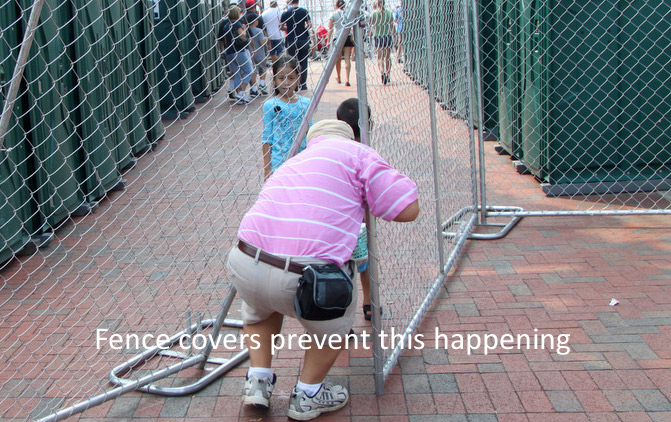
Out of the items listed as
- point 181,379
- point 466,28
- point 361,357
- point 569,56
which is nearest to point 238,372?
point 181,379

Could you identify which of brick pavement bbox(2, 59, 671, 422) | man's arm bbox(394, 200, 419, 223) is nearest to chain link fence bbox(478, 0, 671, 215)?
brick pavement bbox(2, 59, 671, 422)

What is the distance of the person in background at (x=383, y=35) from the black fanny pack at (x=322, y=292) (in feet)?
4.62

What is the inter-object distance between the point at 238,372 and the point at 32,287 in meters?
1.95

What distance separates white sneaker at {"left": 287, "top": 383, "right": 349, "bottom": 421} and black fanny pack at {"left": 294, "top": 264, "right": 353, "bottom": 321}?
458 mm

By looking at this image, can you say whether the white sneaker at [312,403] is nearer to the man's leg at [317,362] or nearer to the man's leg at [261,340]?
the man's leg at [317,362]

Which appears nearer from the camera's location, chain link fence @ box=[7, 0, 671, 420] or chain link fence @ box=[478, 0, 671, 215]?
chain link fence @ box=[7, 0, 671, 420]

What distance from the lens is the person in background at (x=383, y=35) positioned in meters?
3.95

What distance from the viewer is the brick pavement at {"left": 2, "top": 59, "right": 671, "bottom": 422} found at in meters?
3.26

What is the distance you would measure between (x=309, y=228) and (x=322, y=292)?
274mm

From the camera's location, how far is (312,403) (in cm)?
318

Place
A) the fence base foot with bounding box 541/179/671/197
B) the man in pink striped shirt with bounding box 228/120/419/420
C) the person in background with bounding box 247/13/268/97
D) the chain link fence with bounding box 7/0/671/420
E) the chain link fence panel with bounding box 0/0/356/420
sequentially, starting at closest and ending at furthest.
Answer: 1. the man in pink striped shirt with bounding box 228/120/419/420
2. the chain link fence panel with bounding box 0/0/356/420
3. the chain link fence with bounding box 7/0/671/420
4. the person in background with bounding box 247/13/268/97
5. the fence base foot with bounding box 541/179/671/197

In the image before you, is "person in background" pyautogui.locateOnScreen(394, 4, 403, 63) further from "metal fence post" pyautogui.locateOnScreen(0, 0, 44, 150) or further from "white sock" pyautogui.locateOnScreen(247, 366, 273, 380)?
"metal fence post" pyautogui.locateOnScreen(0, 0, 44, 150)

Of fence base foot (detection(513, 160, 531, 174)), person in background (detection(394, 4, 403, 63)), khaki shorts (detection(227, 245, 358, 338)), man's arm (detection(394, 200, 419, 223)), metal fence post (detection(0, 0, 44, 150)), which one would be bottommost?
fence base foot (detection(513, 160, 531, 174))

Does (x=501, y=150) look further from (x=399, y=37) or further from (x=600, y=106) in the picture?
(x=399, y=37)
